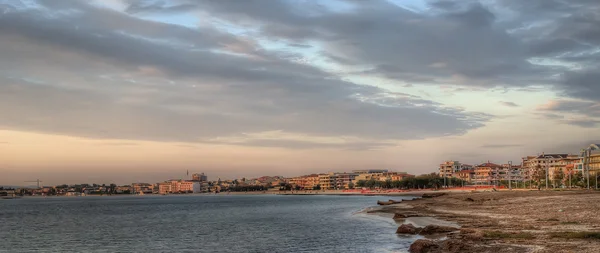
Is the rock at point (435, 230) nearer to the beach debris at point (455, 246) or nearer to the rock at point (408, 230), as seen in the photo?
the rock at point (408, 230)

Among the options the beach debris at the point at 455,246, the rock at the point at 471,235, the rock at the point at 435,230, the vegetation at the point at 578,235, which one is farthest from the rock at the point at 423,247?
the rock at the point at 435,230

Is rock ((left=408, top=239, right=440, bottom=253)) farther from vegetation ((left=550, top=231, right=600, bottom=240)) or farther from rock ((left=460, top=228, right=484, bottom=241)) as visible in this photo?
vegetation ((left=550, top=231, right=600, bottom=240))

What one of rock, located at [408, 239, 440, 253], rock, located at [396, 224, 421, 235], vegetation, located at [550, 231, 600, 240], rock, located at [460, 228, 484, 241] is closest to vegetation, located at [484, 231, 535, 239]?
rock, located at [460, 228, 484, 241]

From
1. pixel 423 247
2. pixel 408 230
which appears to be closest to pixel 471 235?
pixel 423 247

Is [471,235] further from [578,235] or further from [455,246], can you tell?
[578,235]

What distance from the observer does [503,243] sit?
113 feet

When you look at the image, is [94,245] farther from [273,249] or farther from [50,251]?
[273,249]

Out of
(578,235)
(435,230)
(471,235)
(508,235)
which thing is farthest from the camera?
(435,230)

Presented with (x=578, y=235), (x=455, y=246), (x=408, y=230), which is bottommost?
(x=408, y=230)

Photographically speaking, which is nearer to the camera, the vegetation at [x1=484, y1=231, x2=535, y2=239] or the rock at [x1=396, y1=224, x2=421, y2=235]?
the vegetation at [x1=484, y1=231, x2=535, y2=239]

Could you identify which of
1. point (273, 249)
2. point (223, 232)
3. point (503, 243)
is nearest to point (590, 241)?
point (503, 243)

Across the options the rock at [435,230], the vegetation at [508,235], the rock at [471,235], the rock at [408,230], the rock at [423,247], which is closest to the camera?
the rock at [423,247]

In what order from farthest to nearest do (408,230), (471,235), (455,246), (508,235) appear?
(408,230) → (471,235) → (508,235) → (455,246)

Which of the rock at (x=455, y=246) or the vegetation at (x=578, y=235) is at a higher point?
the vegetation at (x=578, y=235)
